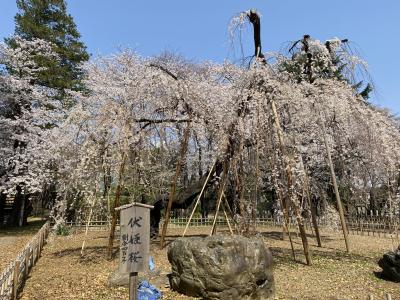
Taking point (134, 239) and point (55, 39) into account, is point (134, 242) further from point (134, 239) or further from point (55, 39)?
point (55, 39)

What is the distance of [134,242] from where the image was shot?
5457 millimetres

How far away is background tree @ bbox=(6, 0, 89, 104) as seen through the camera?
22.3m

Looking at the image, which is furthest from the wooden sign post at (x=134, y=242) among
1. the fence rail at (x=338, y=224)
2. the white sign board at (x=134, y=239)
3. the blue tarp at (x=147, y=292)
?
the fence rail at (x=338, y=224)

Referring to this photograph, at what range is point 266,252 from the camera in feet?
23.3

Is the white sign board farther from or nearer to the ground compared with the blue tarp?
farther from the ground

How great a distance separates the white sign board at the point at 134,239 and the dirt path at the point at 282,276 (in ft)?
6.10

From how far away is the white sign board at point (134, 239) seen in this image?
539 cm

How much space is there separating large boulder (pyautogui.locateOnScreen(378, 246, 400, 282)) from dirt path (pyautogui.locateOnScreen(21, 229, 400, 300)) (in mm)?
217

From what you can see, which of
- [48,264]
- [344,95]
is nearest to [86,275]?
[48,264]

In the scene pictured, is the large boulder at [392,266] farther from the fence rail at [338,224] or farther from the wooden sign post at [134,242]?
the fence rail at [338,224]

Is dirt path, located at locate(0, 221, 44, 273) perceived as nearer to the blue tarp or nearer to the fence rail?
the fence rail

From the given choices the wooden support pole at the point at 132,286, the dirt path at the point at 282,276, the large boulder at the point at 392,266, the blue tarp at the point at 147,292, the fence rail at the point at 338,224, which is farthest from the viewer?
the fence rail at the point at 338,224

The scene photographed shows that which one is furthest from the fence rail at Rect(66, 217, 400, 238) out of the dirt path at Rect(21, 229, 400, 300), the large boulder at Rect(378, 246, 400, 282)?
the large boulder at Rect(378, 246, 400, 282)

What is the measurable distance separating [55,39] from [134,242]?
22.2 m
